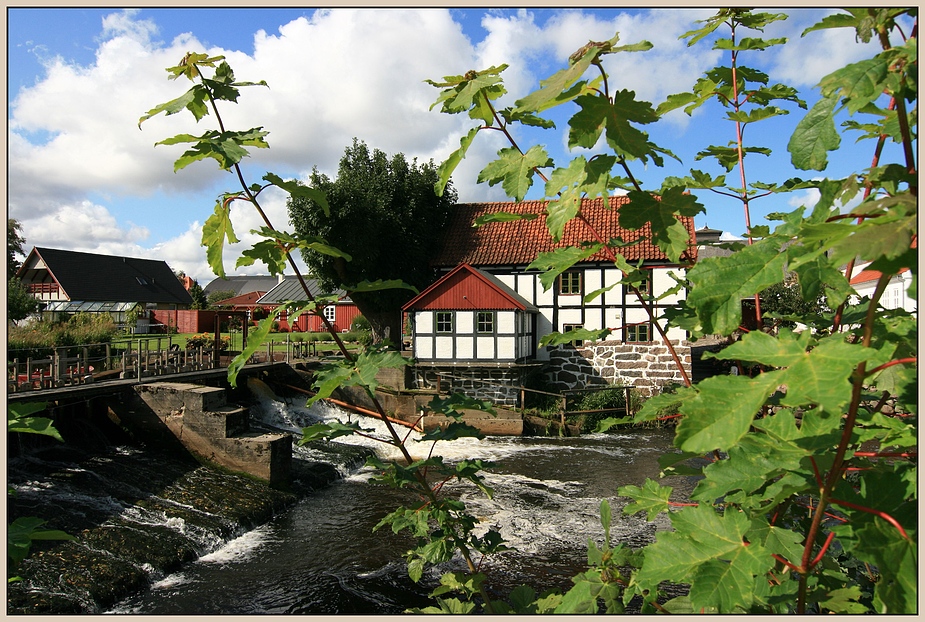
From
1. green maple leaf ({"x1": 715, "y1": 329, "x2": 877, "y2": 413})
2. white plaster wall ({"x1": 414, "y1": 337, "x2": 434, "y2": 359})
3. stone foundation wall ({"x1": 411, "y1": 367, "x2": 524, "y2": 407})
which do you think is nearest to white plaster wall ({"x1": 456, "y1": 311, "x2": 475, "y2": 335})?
white plaster wall ({"x1": 414, "y1": 337, "x2": 434, "y2": 359})

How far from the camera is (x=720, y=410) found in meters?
0.83

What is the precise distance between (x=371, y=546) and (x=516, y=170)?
8.40m

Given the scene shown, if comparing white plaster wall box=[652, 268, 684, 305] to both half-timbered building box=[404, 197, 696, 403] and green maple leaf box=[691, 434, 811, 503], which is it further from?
green maple leaf box=[691, 434, 811, 503]

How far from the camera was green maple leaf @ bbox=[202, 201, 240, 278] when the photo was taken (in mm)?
1466

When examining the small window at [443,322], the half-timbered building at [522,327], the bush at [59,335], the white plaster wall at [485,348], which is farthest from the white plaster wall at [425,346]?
the bush at [59,335]

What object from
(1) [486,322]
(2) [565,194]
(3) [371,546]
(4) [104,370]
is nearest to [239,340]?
(4) [104,370]

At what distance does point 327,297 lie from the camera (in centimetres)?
156

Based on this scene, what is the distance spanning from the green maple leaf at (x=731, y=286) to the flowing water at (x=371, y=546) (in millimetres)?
5014

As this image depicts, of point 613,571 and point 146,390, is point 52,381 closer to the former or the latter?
point 146,390

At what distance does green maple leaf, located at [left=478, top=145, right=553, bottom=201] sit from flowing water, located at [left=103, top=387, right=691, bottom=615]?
477 centimetres

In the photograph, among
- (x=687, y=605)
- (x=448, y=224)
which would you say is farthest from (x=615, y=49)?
(x=448, y=224)

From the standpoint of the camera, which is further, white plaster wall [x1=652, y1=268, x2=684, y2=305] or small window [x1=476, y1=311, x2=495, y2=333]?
small window [x1=476, y1=311, x2=495, y2=333]

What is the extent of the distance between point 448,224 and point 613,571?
21939mm

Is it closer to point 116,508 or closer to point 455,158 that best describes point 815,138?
point 455,158
